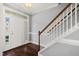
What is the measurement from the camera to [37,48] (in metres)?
1.44

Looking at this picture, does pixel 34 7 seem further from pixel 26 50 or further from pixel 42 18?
pixel 26 50

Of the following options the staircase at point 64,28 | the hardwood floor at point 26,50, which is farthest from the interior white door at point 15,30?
the staircase at point 64,28

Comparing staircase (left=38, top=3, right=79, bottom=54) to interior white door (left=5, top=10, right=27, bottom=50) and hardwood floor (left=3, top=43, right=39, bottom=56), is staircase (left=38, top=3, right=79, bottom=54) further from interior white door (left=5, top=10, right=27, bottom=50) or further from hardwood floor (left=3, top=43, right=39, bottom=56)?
interior white door (left=5, top=10, right=27, bottom=50)

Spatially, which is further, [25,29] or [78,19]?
[25,29]

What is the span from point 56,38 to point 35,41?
11.9 inches

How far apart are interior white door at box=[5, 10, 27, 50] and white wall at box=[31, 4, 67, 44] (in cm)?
13

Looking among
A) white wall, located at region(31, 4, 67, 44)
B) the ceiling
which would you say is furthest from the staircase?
the ceiling

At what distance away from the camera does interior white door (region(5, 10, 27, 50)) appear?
1381 millimetres

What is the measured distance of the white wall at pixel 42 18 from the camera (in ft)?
4.55

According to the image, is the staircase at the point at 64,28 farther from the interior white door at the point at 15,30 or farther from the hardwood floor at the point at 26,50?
the interior white door at the point at 15,30

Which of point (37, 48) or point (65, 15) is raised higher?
point (65, 15)

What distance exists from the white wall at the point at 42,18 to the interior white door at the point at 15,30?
130 millimetres

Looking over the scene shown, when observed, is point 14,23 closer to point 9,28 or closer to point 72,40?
point 9,28

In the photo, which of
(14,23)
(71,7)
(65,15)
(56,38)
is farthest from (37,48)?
(71,7)
